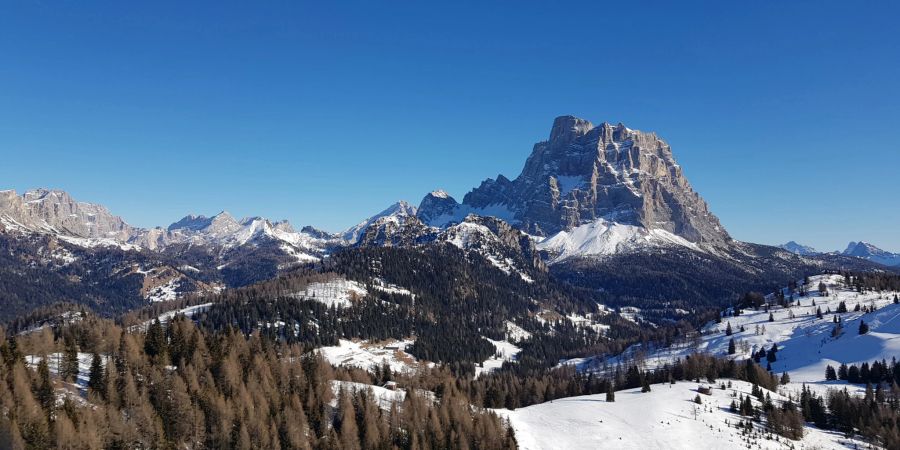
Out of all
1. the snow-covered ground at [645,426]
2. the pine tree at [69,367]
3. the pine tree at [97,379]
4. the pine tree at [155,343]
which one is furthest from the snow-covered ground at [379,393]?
the pine tree at [69,367]

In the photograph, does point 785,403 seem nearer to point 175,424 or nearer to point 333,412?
point 333,412

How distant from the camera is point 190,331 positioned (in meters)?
148

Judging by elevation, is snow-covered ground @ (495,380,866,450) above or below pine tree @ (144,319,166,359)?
below

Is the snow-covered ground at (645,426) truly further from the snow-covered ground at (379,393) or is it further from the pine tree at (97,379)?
the pine tree at (97,379)

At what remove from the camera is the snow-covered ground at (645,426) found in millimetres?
114188

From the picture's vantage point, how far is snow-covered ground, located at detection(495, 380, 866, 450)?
4496 inches

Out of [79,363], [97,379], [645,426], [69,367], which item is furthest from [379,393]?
[79,363]

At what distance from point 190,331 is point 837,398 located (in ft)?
569

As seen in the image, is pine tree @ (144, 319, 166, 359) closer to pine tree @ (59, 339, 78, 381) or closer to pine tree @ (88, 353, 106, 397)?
pine tree @ (88, 353, 106, 397)

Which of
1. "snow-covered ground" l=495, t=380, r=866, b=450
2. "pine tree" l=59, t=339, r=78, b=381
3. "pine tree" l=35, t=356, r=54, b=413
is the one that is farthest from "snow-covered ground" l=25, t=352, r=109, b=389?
"snow-covered ground" l=495, t=380, r=866, b=450

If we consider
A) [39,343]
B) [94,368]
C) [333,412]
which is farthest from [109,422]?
[39,343]

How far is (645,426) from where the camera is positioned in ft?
402

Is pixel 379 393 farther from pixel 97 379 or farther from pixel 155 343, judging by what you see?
pixel 97 379

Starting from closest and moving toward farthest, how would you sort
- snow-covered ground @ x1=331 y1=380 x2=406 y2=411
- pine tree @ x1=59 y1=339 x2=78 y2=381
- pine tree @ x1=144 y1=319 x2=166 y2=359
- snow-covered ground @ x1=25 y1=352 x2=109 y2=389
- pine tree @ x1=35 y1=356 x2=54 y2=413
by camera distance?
pine tree @ x1=35 y1=356 x2=54 y2=413 < pine tree @ x1=59 y1=339 x2=78 y2=381 < snow-covered ground @ x1=25 y1=352 x2=109 y2=389 < snow-covered ground @ x1=331 y1=380 x2=406 y2=411 < pine tree @ x1=144 y1=319 x2=166 y2=359
